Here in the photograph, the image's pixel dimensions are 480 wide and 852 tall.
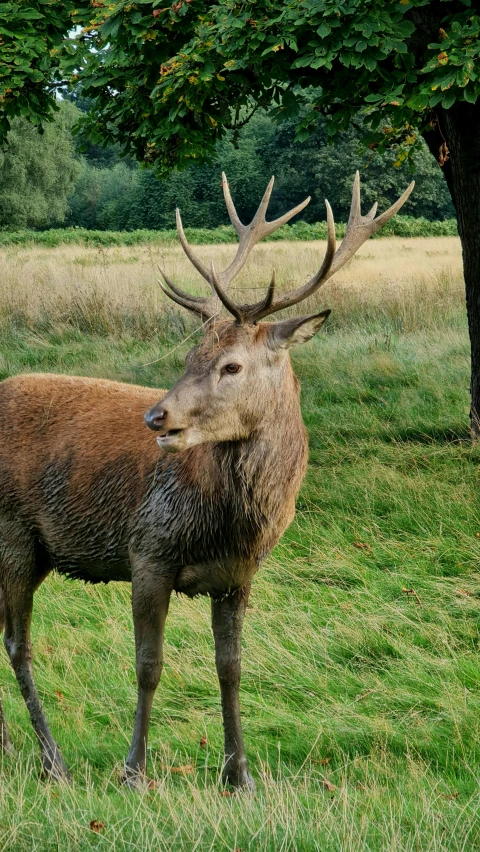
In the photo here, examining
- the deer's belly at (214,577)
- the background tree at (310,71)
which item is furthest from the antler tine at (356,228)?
the background tree at (310,71)

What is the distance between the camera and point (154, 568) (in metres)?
4.05

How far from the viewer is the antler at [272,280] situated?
3.67 meters

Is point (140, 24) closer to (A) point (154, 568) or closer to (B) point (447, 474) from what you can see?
(B) point (447, 474)

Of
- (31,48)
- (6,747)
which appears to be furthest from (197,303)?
(31,48)

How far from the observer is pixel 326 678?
4863 mm

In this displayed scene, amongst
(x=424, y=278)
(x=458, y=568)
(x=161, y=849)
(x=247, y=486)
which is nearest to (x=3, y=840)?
(x=161, y=849)

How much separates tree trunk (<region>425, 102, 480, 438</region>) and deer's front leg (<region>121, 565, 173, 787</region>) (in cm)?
453

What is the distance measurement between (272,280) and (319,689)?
7.16 feet

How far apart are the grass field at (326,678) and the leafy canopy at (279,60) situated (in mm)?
2499

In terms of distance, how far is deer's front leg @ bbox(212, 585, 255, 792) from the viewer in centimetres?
419

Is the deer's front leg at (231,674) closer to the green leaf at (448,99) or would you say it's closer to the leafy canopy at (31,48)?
the green leaf at (448,99)

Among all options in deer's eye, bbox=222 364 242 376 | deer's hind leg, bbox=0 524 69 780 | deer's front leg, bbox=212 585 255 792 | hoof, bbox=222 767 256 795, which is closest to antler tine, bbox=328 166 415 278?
deer's eye, bbox=222 364 242 376

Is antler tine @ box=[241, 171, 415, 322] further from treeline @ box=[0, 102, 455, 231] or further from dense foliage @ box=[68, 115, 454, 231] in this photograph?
treeline @ box=[0, 102, 455, 231]

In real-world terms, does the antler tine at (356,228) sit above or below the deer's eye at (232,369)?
above
